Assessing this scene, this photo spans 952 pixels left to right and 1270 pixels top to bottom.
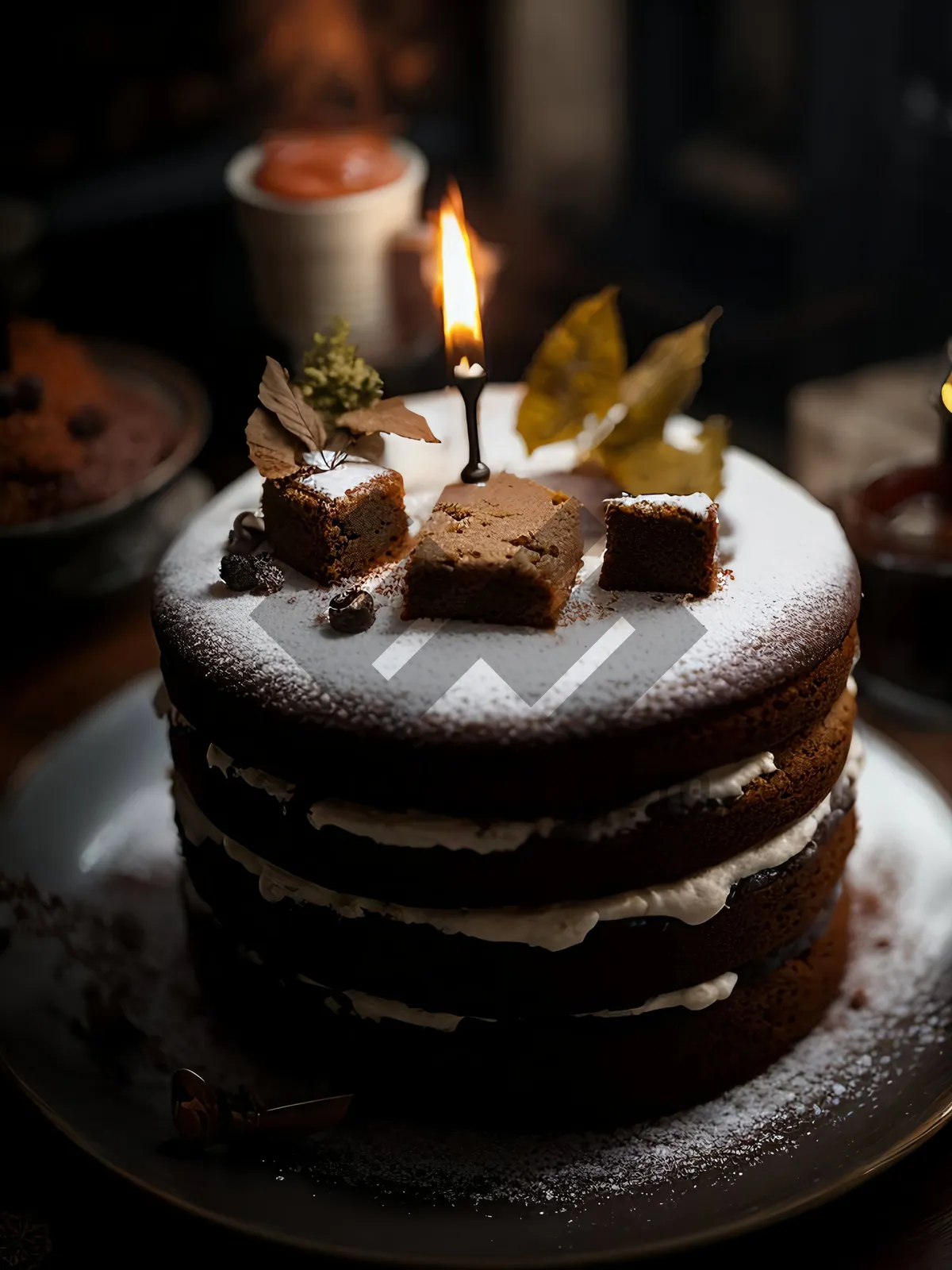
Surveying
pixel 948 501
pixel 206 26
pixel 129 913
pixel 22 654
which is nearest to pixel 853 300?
pixel 948 501

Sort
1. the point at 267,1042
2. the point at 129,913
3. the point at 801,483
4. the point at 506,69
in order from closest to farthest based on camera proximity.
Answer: the point at 267,1042 < the point at 129,913 < the point at 801,483 < the point at 506,69

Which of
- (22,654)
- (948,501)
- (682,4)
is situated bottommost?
(22,654)

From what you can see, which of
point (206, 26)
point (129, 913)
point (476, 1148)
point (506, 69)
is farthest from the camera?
point (506, 69)

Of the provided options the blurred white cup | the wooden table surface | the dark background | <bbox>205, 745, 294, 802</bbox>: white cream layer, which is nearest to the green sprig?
<bbox>205, 745, 294, 802</bbox>: white cream layer

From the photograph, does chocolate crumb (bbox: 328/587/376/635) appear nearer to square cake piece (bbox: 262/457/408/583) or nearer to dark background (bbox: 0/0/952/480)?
square cake piece (bbox: 262/457/408/583)

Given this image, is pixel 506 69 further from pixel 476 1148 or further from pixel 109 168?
pixel 476 1148

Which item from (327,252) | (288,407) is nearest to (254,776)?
(288,407)
